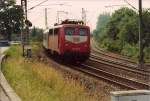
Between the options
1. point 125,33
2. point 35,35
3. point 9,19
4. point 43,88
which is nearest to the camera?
point 43,88

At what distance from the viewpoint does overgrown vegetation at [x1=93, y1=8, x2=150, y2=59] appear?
53.9 meters

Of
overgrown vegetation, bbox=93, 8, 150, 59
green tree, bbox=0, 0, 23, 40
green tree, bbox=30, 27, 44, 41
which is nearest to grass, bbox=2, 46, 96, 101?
overgrown vegetation, bbox=93, 8, 150, 59

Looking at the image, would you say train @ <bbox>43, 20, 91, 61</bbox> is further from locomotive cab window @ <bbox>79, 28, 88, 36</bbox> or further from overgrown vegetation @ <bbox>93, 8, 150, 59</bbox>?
overgrown vegetation @ <bbox>93, 8, 150, 59</bbox>

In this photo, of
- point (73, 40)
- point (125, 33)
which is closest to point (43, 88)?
point (73, 40)

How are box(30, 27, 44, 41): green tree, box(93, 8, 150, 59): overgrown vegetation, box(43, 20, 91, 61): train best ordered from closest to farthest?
box(43, 20, 91, 61): train < box(93, 8, 150, 59): overgrown vegetation < box(30, 27, 44, 41): green tree

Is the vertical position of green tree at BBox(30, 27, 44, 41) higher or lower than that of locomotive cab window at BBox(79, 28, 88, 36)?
lower

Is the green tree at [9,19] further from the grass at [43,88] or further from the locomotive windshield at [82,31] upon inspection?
the grass at [43,88]

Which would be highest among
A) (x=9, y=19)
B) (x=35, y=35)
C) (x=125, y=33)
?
(x=9, y=19)

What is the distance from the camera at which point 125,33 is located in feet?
201

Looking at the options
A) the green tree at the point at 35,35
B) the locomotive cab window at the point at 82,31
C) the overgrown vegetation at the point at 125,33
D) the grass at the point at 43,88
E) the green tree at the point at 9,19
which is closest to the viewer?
the grass at the point at 43,88

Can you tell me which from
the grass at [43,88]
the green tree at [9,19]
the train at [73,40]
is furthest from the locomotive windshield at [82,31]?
the green tree at [9,19]

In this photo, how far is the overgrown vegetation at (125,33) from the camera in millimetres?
53884

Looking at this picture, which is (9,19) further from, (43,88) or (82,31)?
(43,88)

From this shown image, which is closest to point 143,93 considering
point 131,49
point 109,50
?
point 131,49
